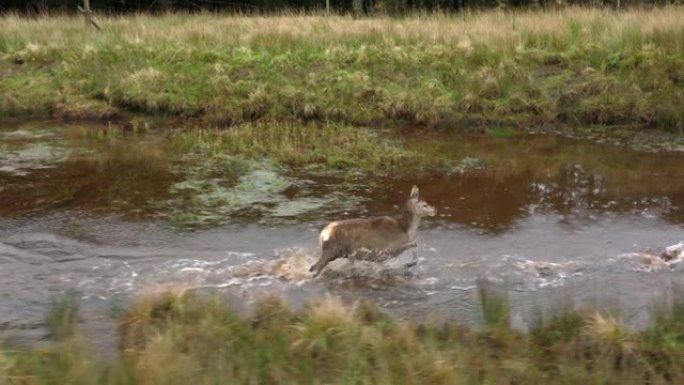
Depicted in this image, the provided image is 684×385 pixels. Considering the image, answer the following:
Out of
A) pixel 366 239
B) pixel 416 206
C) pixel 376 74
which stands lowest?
pixel 366 239

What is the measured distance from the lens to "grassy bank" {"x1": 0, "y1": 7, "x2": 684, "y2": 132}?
17.2 m

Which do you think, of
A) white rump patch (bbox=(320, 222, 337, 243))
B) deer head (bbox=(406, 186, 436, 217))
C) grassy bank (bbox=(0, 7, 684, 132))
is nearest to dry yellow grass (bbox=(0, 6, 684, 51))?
grassy bank (bbox=(0, 7, 684, 132))

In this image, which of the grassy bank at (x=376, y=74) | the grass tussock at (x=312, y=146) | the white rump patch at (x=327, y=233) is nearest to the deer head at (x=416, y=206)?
the white rump patch at (x=327, y=233)

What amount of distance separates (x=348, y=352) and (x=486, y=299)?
1.70 m

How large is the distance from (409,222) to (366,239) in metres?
0.66

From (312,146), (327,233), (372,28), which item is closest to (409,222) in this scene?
A: (327,233)

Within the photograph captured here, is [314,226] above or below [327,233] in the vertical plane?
below

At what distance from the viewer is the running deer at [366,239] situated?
8703 millimetres

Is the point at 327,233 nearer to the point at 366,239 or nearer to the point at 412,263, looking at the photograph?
the point at 366,239

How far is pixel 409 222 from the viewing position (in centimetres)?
916

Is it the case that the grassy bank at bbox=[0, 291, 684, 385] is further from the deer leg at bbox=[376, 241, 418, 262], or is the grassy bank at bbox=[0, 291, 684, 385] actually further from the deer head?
the deer head

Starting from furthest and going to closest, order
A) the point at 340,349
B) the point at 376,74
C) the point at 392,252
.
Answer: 1. the point at 376,74
2. the point at 392,252
3. the point at 340,349

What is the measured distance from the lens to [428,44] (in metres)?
19.7

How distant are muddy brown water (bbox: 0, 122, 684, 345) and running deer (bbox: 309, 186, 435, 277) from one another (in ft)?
0.86
